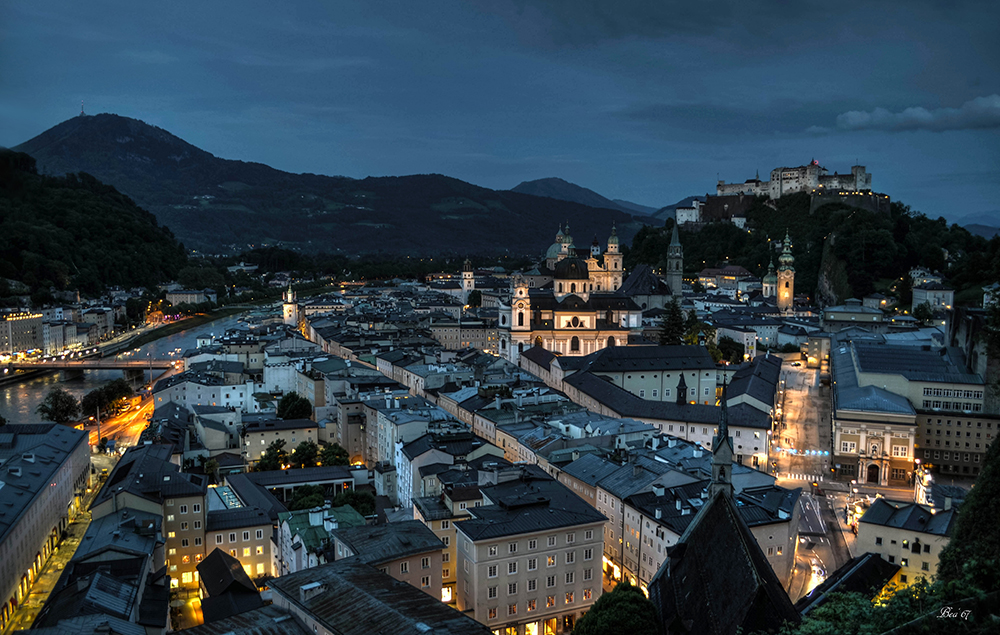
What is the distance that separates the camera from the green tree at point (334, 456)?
92.2ft

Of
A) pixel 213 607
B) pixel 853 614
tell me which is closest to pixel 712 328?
pixel 213 607

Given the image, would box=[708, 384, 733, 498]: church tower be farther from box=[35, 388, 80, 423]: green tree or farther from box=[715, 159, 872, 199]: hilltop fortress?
box=[715, 159, 872, 199]: hilltop fortress

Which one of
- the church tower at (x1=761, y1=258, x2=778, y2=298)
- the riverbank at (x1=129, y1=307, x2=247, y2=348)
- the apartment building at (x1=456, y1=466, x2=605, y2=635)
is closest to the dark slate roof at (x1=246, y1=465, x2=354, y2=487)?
the apartment building at (x1=456, y1=466, x2=605, y2=635)

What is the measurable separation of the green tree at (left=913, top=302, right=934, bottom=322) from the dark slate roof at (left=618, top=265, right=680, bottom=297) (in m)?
18.9

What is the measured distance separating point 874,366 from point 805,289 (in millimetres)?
38326

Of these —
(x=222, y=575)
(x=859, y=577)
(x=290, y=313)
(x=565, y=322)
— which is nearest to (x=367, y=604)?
(x=222, y=575)

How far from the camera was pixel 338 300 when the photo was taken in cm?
8550

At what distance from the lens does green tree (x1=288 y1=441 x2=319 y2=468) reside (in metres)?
28.3

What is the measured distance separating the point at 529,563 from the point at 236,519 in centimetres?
874

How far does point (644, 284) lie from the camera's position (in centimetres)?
6531

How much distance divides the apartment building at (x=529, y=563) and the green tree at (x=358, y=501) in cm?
606

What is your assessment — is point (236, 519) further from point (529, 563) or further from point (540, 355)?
point (540, 355)

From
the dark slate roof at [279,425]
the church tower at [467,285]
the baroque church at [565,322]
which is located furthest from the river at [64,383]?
the church tower at [467,285]

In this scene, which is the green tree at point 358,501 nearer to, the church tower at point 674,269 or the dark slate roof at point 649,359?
the dark slate roof at point 649,359
